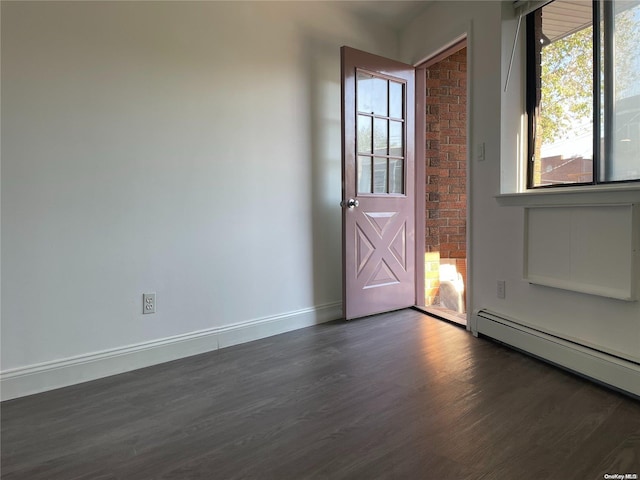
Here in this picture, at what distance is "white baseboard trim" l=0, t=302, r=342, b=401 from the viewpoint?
1.80m

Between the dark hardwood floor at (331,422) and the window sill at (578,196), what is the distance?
93 centimetres

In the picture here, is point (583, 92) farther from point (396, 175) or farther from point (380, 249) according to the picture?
point (380, 249)

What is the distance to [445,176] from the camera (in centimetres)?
389

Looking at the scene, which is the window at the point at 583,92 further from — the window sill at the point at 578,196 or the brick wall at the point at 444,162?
the brick wall at the point at 444,162

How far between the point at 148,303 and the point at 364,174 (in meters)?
1.84

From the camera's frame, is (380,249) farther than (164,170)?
Yes

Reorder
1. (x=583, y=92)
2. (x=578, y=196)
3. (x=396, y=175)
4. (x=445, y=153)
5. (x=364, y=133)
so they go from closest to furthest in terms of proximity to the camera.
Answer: (x=578, y=196) < (x=583, y=92) < (x=364, y=133) < (x=396, y=175) < (x=445, y=153)

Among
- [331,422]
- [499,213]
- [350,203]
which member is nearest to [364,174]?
[350,203]

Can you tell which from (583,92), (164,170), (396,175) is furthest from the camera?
(396,175)

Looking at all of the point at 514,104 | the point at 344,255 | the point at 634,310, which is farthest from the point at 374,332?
the point at 514,104

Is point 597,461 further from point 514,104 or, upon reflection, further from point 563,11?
point 563,11

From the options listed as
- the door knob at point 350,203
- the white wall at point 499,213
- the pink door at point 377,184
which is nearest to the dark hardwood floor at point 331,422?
the white wall at point 499,213

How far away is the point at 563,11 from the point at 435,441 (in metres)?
2.52

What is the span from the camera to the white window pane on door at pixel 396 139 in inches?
120
